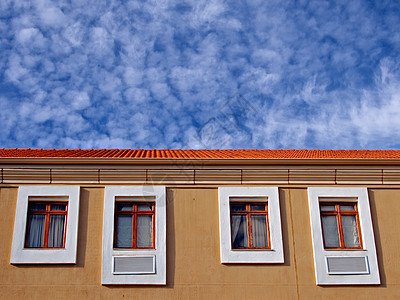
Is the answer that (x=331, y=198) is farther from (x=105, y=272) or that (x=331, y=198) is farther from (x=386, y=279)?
(x=105, y=272)

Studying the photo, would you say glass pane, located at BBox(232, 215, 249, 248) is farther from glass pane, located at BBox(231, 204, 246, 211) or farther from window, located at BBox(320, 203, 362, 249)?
window, located at BBox(320, 203, 362, 249)

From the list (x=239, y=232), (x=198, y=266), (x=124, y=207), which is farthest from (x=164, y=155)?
(x=198, y=266)

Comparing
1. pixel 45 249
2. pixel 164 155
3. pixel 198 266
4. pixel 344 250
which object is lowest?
pixel 198 266

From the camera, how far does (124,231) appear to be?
41.1 feet

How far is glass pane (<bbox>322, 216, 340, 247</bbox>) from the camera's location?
1272 cm

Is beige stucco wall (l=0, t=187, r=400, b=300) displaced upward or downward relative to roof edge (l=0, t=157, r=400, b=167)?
downward

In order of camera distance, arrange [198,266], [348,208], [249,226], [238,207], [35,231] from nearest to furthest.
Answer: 1. [198,266]
2. [35,231]
3. [249,226]
4. [238,207]
5. [348,208]

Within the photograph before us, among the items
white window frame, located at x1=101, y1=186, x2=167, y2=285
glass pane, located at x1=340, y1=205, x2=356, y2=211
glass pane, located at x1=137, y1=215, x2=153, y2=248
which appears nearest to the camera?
white window frame, located at x1=101, y1=186, x2=167, y2=285

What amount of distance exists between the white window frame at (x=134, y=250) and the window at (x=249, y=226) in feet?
6.36

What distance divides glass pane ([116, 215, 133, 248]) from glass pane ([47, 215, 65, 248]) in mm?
1482

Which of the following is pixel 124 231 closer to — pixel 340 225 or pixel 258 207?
pixel 258 207

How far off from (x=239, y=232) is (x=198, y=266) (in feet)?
4.79

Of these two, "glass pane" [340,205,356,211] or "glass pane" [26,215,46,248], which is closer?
"glass pane" [26,215,46,248]

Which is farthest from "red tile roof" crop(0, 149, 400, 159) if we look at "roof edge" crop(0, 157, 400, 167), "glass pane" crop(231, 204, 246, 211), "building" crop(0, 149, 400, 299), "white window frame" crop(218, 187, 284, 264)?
"glass pane" crop(231, 204, 246, 211)
